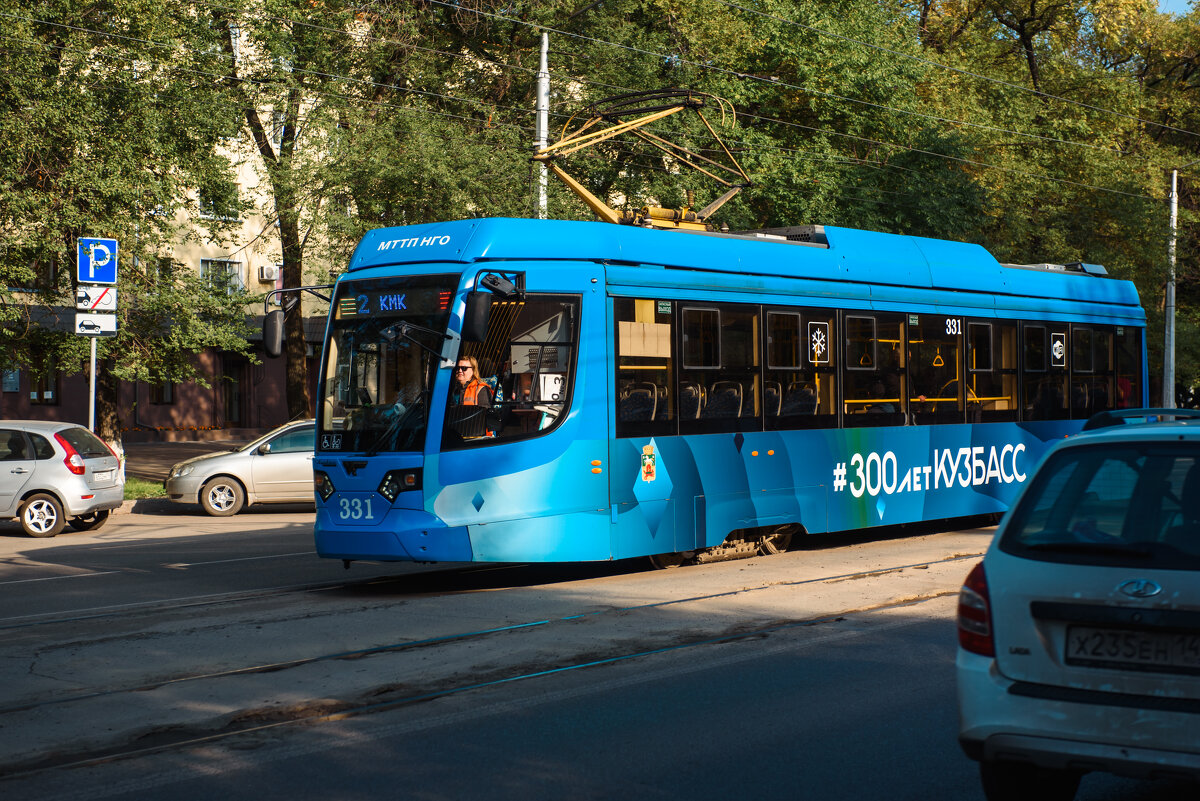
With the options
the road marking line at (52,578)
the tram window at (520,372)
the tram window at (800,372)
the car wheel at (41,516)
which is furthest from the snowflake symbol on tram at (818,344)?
the car wheel at (41,516)

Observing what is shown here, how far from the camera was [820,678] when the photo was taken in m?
7.22

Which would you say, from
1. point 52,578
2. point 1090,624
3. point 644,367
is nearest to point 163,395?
point 52,578

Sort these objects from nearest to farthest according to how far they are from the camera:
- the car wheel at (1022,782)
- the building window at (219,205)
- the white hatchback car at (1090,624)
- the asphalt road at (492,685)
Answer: the white hatchback car at (1090,624) → the car wheel at (1022,782) → the asphalt road at (492,685) → the building window at (219,205)

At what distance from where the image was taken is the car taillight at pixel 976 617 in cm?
443

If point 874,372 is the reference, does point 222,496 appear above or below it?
below

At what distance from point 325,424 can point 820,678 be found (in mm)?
5242

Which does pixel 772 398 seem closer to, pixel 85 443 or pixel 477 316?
pixel 477 316

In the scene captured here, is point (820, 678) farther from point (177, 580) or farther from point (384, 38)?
point (384, 38)

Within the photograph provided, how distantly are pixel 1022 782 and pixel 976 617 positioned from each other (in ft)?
2.07

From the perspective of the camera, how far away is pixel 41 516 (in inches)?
669

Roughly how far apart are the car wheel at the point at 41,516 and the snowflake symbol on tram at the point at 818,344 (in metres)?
10.5

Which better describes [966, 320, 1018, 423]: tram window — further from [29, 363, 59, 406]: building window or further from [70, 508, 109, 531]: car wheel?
[29, 363, 59, 406]: building window

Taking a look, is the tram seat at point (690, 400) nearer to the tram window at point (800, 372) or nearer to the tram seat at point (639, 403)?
the tram seat at point (639, 403)

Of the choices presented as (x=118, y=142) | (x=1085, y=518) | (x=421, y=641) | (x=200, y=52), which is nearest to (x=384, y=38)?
(x=200, y=52)
